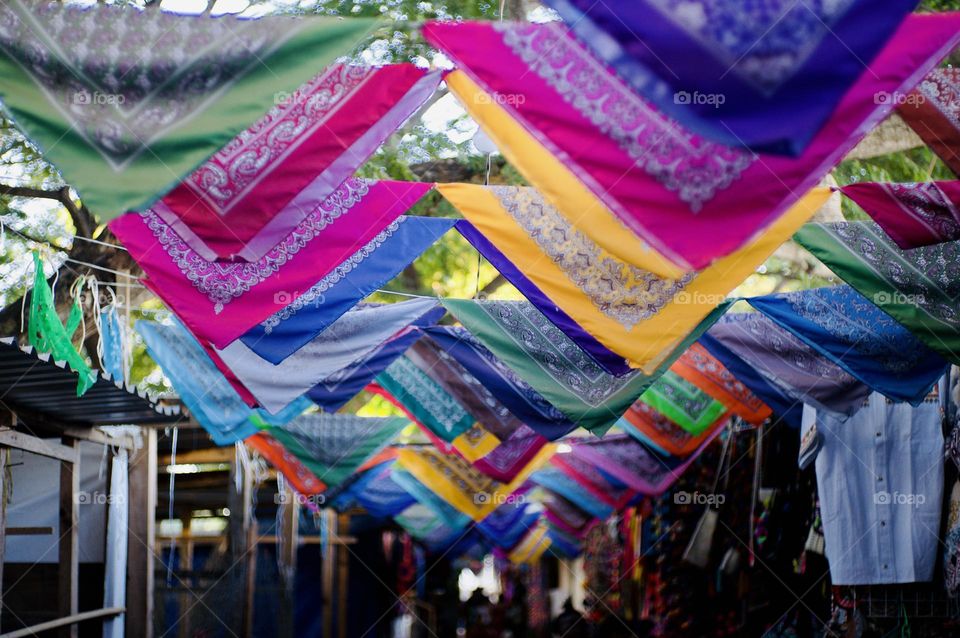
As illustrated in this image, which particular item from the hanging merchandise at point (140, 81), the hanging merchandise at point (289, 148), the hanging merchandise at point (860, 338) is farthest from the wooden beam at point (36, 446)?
the hanging merchandise at point (860, 338)

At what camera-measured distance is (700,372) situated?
6922 mm

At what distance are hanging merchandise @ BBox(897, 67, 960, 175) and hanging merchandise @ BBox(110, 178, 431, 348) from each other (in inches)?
76.3

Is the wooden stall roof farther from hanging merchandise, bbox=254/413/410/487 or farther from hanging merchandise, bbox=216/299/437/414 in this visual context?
hanging merchandise, bbox=254/413/410/487

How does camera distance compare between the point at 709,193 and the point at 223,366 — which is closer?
the point at 709,193

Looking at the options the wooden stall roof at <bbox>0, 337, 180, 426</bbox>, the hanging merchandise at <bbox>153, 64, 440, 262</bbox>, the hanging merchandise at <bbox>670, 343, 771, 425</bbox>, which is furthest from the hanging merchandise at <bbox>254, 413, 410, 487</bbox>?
the hanging merchandise at <bbox>153, 64, 440, 262</bbox>

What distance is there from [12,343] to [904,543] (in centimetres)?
451

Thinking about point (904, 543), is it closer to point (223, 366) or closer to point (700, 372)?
point (700, 372)

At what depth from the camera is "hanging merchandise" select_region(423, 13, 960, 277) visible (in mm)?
3102

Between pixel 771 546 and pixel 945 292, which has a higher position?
pixel 945 292

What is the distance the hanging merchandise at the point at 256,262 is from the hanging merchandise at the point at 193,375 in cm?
219

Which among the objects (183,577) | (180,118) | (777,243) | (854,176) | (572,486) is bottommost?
(183,577)

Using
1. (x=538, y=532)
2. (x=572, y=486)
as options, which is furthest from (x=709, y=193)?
(x=538, y=532)

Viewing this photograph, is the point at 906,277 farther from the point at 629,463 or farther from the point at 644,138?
the point at 629,463

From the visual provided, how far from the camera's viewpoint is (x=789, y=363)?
236 inches
